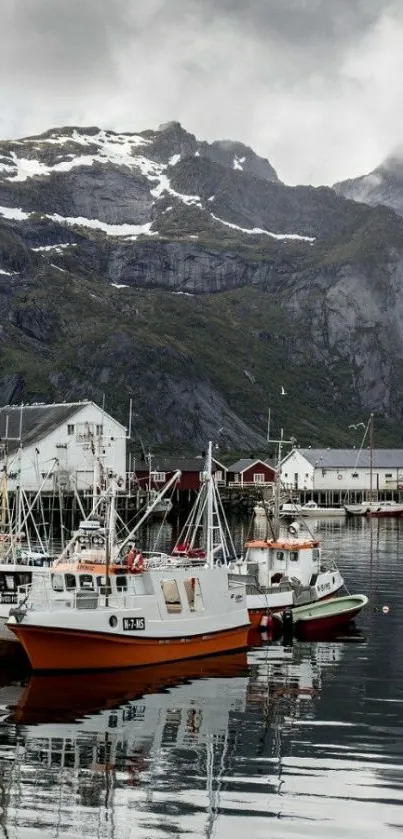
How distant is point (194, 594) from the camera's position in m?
40.7

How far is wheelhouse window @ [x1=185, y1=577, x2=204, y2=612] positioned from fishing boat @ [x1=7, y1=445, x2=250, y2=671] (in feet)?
0.13

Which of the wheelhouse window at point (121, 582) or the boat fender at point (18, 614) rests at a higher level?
the wheelhouse window at point (121, 582)

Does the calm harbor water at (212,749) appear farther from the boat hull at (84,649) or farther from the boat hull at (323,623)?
the boat hull at (323,623)

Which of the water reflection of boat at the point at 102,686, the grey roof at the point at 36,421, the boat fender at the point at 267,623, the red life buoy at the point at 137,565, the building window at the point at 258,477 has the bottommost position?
the water reflection of boat at the point at 102,686

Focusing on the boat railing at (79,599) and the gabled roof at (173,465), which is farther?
the gabled roof at (173,465)

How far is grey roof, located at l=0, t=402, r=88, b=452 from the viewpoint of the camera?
12606cm

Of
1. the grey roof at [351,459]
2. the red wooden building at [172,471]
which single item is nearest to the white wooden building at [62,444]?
the red wooden building at [172,471]

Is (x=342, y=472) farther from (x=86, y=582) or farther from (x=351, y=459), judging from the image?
(x=86, y=582)

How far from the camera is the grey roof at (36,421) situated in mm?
126062

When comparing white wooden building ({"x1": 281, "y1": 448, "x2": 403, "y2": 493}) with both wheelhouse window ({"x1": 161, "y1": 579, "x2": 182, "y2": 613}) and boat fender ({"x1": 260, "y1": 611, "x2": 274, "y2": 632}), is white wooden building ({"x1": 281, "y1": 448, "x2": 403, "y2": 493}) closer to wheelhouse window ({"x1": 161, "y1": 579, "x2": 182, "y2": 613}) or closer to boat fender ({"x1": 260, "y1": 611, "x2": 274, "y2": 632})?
boat fender ({"x1": 260, "y1": 611, "x2": 274, "y2": 632})

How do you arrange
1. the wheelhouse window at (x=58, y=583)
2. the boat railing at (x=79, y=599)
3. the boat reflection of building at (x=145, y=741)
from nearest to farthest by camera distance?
the boat reflection of building at (x=145, y=741) < the boat railing at (x=79, y=599) < the wheelhouse window at (x=58, y=583)

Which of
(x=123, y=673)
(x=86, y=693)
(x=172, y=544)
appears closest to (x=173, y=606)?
(x=123, y=673)

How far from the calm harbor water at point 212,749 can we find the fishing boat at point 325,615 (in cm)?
490

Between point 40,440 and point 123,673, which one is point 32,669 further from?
point 40,440
